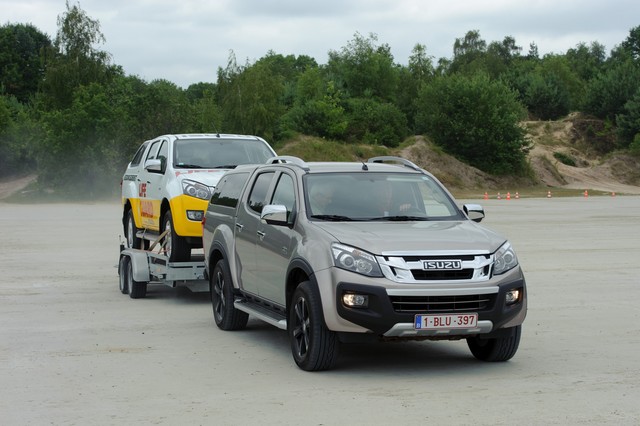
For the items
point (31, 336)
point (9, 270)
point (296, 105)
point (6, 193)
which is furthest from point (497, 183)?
point (31, 336)

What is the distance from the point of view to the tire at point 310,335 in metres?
8.42

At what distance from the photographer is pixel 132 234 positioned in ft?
54.7

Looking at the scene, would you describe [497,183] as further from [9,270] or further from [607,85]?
[9,270]

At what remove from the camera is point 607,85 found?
94.3 metres

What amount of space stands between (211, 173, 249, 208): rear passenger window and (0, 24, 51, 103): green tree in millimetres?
93491

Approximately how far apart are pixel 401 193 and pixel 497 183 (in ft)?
220

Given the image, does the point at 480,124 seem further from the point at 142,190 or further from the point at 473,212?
the point at 473,212

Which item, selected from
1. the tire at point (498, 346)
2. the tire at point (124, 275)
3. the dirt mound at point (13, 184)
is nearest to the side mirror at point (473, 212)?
the tire at point (498, 346)

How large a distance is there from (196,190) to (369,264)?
6166 mm

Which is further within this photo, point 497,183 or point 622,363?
point 497,183

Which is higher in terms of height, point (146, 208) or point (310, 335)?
point (146, 208)

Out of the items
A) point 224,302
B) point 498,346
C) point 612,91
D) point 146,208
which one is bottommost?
point 224,302

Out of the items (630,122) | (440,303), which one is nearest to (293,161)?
(440,303)

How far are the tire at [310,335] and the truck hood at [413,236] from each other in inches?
22.3
